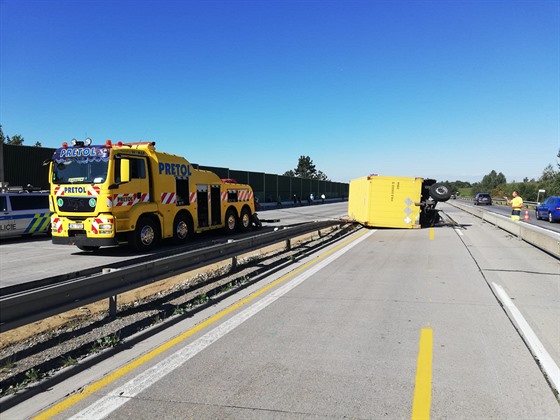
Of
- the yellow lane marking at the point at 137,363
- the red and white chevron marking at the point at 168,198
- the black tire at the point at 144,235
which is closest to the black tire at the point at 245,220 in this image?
the red and white chevron marking at the point at 168,198

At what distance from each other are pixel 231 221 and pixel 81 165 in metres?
6.71

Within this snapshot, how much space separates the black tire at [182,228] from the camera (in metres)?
13.6

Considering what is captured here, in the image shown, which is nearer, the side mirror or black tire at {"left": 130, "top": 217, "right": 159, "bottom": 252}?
the side mirror

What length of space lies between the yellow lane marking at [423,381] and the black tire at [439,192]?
645 inches

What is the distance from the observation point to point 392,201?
19.6m

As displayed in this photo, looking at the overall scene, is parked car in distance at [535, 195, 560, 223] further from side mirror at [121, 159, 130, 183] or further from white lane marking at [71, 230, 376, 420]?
side mirror at [121, 159, 130, 183]

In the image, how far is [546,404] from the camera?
11.3 feet

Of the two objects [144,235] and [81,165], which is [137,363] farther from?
[81,165]

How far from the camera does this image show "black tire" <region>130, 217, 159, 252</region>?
467 inches

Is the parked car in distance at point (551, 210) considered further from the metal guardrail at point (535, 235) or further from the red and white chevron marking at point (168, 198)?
the red and white chevron marking at point (168, 198)

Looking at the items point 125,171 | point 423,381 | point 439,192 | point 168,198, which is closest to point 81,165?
point 125,171

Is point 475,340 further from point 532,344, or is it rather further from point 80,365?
point 80,365

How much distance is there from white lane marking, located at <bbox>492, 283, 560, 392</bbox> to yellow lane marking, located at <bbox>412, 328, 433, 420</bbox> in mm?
1066

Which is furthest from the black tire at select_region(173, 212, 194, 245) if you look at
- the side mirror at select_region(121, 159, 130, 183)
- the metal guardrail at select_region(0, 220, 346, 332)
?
the metal guardrail at select_region(0, 220, 346, 332)
